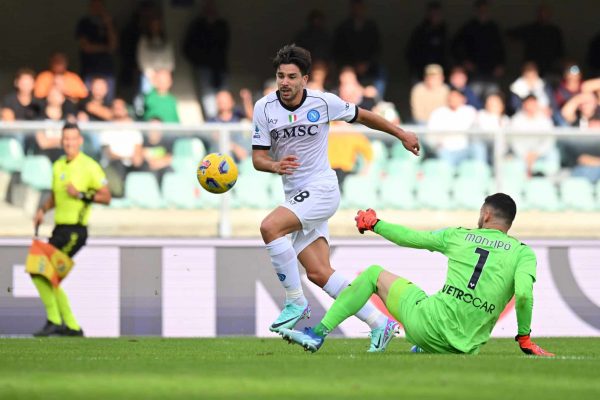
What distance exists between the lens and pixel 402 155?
50.6ft

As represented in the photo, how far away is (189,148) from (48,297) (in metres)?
2.34

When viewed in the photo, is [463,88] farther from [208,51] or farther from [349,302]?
[349,302]

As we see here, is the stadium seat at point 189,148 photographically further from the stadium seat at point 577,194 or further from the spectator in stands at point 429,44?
the spectator in stands at point 429,44

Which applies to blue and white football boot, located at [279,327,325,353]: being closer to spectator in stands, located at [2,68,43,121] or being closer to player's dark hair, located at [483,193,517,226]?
player's dark hair, located at [483,193,517,226]

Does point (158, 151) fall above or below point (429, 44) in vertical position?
below

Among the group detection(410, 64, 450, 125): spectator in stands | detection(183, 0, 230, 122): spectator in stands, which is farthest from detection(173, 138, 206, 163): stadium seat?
detection(183, 0, 230, 122): spectator in stands

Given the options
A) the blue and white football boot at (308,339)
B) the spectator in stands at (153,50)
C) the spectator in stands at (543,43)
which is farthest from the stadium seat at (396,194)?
the blue and white football boot at (308,339)

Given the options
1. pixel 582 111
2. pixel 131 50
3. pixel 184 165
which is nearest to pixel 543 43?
pixel 582 111

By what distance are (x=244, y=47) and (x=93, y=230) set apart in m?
7.01

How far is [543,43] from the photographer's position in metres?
20.5

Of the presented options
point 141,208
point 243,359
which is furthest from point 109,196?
point 243,359

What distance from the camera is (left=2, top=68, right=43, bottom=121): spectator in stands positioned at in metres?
16.8

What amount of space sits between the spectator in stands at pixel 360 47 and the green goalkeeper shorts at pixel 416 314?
33.8ft

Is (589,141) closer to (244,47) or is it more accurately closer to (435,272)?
(435,272)
